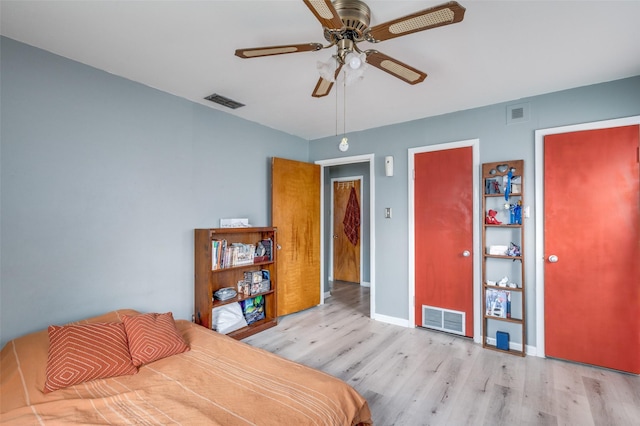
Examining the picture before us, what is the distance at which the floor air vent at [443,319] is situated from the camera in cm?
335

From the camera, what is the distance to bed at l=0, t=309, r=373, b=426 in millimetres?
1378

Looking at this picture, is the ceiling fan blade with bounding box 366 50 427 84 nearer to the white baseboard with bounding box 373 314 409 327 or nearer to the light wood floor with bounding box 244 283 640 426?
the light wood floor with bounding box 244 283 640 426

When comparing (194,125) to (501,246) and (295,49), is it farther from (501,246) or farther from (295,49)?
(501,246)

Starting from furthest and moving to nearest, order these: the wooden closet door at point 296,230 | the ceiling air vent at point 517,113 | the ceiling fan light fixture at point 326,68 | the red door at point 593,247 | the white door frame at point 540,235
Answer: the wooden closet door at point 296,230, the ceiling air vent at point 517,113, the white door frame at point 540,235, the red door at point 593,247, the ceiling fan light fixture at point 326,68

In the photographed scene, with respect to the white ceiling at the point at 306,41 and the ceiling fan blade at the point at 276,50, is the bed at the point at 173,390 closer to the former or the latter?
the ceiling fan blade at the point at 276,50

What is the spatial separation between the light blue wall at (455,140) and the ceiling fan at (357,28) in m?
1.67

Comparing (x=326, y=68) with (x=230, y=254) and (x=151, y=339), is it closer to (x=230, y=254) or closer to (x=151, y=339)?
(x=151, y=339)

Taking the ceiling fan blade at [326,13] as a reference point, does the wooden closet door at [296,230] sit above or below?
below

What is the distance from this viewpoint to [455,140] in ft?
11.2

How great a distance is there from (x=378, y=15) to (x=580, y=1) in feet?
3.65

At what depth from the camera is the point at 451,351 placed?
9.88 ft

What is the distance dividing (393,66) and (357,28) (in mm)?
335

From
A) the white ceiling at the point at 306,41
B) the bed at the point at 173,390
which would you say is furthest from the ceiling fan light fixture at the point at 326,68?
the bed at the point at 173,390

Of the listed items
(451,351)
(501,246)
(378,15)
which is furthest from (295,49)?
(451,351)
